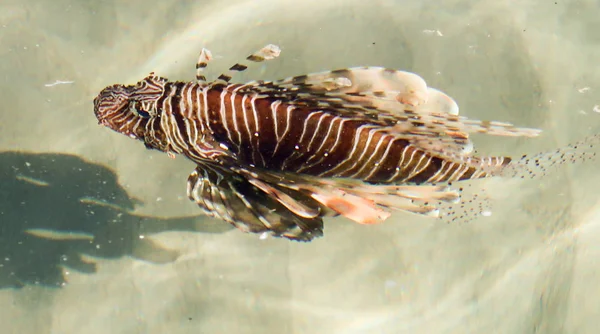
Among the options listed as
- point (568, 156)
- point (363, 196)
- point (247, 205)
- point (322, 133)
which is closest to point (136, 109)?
point (247, 205)

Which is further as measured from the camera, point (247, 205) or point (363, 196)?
point (247, 205)

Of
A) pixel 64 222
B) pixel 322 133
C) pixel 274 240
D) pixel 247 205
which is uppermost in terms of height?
pixel 322 133

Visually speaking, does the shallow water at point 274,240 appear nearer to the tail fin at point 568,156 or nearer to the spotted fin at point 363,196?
the tail fin at point 568,156

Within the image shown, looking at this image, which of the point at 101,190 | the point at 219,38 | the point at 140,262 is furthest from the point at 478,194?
the point at 101,190

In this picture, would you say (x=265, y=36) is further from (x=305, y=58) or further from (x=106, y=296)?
(x=106, y=296)

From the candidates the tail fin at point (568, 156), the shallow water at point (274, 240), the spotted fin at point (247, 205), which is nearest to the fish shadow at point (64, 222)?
the shallow water at point (274, 240)

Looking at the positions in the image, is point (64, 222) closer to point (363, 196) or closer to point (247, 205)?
point (247, 205)
